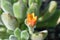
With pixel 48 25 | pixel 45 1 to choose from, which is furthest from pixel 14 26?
pixel 45 1

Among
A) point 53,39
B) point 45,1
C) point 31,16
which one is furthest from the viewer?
point 45,1

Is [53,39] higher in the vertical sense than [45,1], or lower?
lower

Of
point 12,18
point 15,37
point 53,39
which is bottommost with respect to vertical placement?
point 53,39

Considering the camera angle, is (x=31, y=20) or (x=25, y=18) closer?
(x=31, y=20)

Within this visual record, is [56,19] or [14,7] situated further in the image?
[56,19]

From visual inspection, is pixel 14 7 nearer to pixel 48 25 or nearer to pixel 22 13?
pixel 22 13

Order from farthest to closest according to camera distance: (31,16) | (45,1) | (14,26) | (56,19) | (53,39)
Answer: (45,1)
(53,39)
(56,19)
(14,26)
(31,16)

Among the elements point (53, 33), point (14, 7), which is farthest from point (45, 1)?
point (14, 7)
